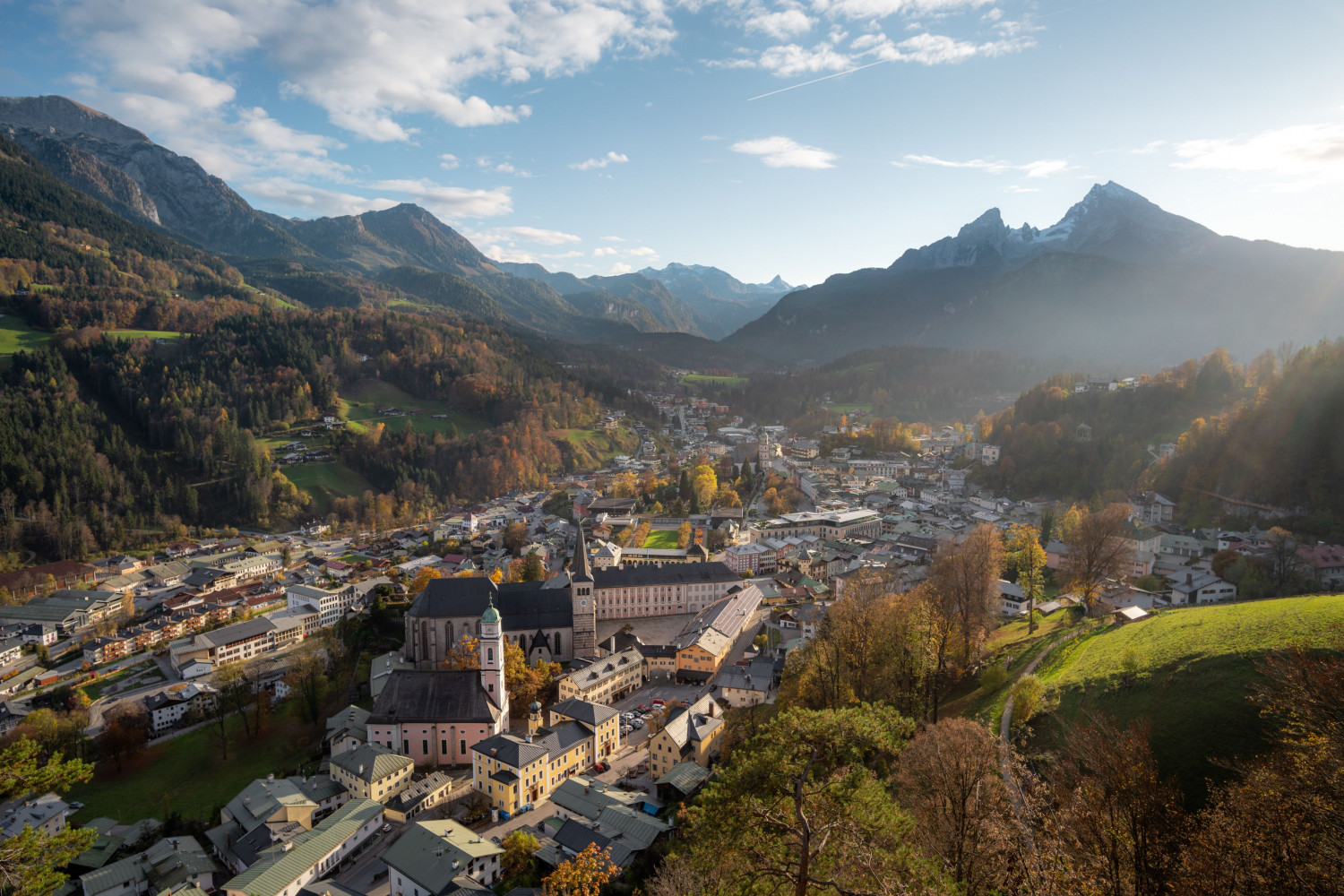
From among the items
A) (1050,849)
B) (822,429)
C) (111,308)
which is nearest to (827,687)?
(1050,849)

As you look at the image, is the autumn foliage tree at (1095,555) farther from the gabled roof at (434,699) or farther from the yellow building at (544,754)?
the gabled roof at (434,699)

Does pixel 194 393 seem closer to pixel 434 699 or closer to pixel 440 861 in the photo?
pixel 434 699

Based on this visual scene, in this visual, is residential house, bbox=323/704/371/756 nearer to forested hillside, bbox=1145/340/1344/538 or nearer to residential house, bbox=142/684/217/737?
residential house, bbox=142/684/217/737

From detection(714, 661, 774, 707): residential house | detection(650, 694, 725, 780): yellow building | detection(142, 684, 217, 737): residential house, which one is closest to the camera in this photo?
detection(650, 694, 725, 780): yellow building

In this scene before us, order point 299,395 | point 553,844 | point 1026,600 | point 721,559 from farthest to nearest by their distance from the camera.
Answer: point 299,395, point 721,559, point 1026,600, point 553,844

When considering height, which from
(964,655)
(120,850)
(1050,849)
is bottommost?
(120,850)

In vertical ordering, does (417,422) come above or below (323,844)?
above

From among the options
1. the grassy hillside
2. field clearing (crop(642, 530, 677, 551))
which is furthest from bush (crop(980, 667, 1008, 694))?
field clearing (crop(642, 530, 677, 551))

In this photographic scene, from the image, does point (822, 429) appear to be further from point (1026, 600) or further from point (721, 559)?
point (1026, 600)
